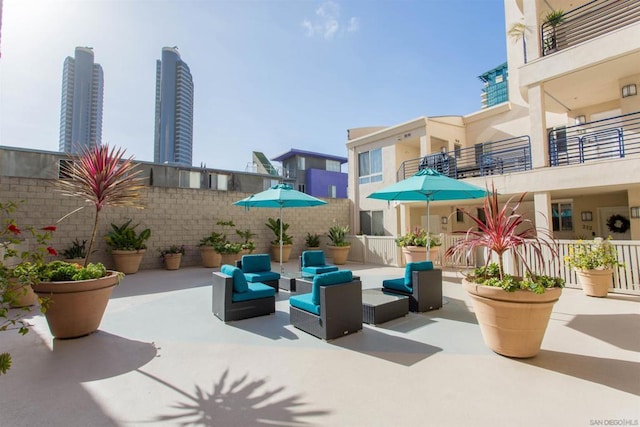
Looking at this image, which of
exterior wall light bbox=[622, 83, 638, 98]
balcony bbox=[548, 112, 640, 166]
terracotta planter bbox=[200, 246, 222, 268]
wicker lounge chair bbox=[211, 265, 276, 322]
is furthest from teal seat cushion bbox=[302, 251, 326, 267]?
exterior wall light bbox=[622, 83, 638, 98]

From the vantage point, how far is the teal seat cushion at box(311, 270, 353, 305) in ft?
14.0

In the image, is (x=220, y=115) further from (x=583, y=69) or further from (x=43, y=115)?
(x=583, y=69)

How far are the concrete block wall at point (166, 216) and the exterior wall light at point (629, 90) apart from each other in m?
10.8

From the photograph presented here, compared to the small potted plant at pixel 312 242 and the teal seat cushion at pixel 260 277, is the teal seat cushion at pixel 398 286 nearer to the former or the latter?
the teal seat cushion at pixel 260 277

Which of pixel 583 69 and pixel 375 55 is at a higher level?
pixel 375 55

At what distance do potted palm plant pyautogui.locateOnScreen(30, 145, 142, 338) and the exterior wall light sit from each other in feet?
41.5

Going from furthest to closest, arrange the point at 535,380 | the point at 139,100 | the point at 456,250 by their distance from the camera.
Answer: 1. the point at 139,100
2. the point at 456,250
3. the point at 535,380

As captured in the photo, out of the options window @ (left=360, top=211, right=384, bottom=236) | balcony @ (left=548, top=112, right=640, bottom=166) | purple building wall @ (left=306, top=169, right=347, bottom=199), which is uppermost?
purple building wall @ (left=306, top=169, right=347, bottom=199)

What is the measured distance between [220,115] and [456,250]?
13.7 meters

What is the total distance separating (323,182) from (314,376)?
84.8ft

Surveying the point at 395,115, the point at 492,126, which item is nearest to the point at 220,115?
the point at 395,115

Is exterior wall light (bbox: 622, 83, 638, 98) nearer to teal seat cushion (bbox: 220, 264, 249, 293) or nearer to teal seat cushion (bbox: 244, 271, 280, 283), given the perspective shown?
teal seat cushion (bbox: 244, 271, 280, 283)

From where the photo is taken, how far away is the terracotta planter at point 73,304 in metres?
4.04

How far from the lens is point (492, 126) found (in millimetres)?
12680
